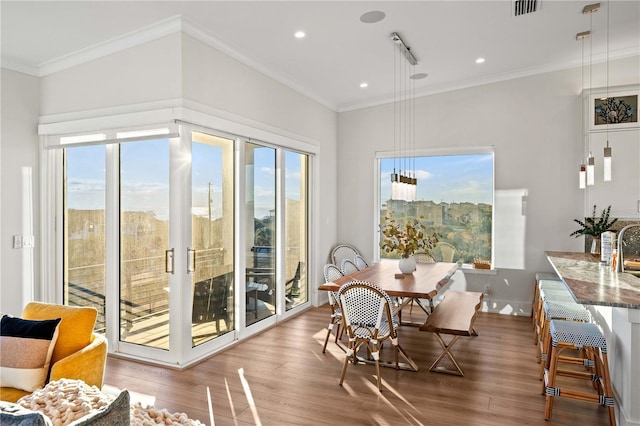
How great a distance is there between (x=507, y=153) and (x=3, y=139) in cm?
636

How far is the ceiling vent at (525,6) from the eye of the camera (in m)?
3.85

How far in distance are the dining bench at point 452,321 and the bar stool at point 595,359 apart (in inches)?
31.0

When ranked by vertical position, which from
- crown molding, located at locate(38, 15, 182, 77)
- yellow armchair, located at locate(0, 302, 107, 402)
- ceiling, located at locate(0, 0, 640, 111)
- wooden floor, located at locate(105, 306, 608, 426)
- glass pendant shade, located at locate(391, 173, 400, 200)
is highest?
ceiling, located at locate(0, 0, 640, 111)

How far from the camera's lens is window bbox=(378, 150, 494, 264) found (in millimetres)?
6309

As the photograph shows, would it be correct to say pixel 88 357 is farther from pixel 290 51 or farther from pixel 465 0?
pixel 465 0

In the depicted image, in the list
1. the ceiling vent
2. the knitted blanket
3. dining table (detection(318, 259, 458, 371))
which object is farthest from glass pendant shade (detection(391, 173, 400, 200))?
the knitted blanket

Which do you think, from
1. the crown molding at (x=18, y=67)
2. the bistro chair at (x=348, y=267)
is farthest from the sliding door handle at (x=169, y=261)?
the crown molding at (x=18, y=67)

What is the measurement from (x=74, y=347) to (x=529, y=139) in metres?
6.02

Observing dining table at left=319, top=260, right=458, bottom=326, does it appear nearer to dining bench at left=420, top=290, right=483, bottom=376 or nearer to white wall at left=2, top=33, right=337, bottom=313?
dining bench at left=420, top=290, right=483, bottom=376

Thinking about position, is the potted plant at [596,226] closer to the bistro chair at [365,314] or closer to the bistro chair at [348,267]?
the bistro chair at [348,267]

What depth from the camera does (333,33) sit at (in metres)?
4.27

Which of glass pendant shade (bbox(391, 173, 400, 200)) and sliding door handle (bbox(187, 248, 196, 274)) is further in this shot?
glass pendant shade (bbox(391, 173, 400, 200))

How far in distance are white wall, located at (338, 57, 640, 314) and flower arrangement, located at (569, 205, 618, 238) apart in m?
0.31

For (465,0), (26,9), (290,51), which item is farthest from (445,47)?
(26,9)
